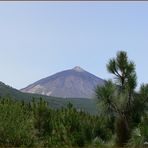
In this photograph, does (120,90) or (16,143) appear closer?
(16,143)

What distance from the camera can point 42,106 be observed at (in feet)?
173

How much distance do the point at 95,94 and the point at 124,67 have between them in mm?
2042

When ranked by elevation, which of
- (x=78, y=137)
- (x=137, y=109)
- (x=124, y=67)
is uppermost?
(x=124, y=67)

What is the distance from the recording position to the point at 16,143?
15.7 metres

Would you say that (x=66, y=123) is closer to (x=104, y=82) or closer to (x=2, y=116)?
(x=104, y=82)

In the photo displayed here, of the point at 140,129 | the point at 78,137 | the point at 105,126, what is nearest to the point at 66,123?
the point at 78,137

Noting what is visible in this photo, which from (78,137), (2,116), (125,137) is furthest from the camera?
(78,137)

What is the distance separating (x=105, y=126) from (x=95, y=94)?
2.37 meters

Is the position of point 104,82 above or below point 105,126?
above

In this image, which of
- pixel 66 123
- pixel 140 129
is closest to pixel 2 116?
pixel 140 129

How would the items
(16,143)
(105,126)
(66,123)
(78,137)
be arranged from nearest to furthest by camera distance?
(16,143)
(105,126)
(78,137)
(66,123)

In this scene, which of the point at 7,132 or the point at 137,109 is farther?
the point at 137,109

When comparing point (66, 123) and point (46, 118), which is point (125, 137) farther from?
point (46, 118)

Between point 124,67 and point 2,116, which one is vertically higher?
point 124,67
